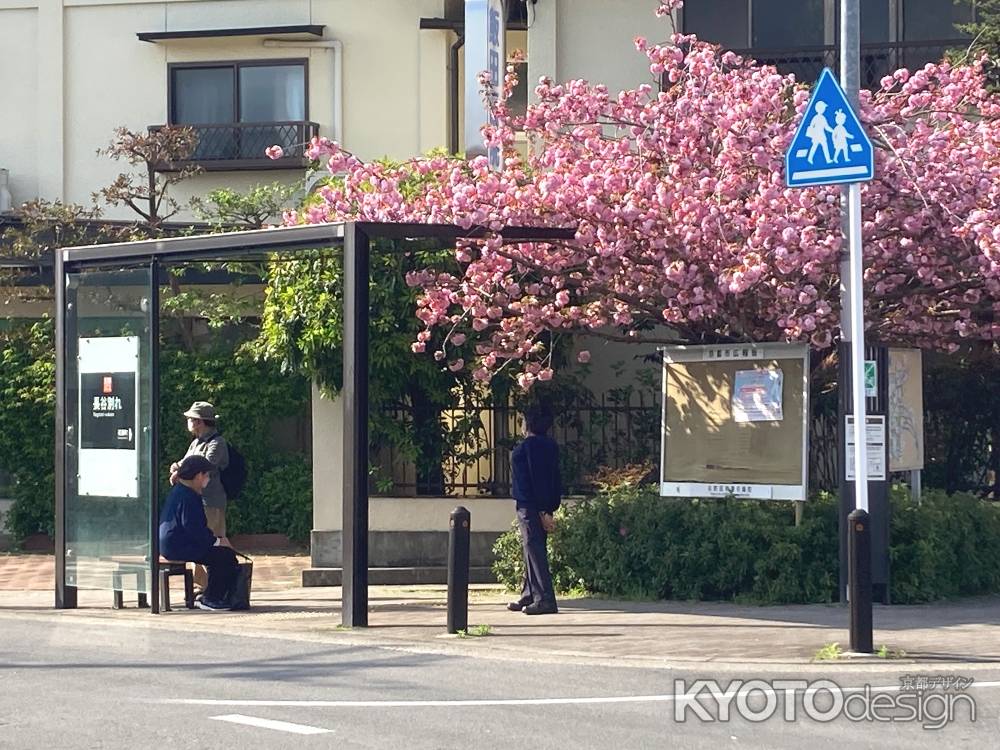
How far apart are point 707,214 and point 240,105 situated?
506 inches

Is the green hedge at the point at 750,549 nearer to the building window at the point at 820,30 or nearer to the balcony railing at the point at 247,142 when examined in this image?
the building window at the point at 820,30

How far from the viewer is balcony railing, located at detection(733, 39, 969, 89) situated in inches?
724

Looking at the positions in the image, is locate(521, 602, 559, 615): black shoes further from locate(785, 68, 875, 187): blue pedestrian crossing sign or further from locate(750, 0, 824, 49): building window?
locate(750, 0, 824, 49): building window

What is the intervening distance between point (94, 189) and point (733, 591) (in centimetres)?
1417

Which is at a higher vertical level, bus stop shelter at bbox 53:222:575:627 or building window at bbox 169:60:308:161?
building window at bbox 169:60:308:161

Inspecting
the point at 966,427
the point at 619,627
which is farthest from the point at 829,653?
the point at 966,427

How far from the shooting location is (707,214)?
12906mm

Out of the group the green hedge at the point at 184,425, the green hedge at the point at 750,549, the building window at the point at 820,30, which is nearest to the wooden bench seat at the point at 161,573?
the green hedge at the point at 750,549

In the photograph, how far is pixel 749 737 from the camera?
7.82 m

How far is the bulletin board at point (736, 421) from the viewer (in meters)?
13.1

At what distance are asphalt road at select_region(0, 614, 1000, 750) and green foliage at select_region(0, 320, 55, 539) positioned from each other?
8807 millimetres

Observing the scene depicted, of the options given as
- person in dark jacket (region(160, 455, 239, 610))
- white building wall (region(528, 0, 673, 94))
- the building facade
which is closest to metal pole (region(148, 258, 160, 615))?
person in dark jacket (region(160, 455, 239, 610))

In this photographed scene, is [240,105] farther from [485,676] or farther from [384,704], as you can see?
[384,704]

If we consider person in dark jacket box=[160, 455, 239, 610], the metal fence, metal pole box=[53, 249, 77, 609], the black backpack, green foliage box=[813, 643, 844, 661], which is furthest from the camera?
the metal fence
